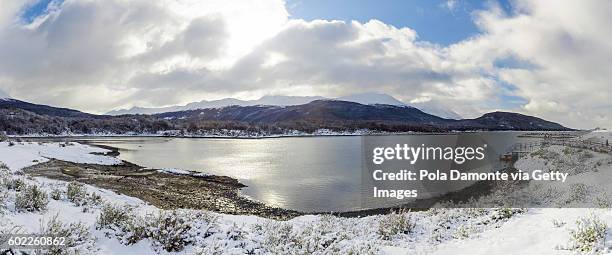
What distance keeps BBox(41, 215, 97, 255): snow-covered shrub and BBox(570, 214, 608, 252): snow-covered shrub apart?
40.7 feet

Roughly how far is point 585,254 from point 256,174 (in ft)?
128

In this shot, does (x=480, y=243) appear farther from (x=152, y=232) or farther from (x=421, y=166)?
(x=421, y=166)

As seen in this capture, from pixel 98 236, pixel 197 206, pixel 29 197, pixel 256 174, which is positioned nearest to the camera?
pixel 98 236

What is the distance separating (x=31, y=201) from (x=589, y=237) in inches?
623

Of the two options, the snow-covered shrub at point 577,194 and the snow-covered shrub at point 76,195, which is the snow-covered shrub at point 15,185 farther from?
the snow-covered shrub at point 577,194

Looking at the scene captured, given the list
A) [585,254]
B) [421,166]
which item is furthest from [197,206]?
[421,166]

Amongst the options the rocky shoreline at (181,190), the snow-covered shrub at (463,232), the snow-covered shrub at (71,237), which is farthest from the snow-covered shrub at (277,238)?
the rocky shoreline at (181,190)

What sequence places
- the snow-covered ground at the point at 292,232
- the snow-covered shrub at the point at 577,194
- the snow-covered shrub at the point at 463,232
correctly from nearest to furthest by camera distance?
the snow-covered ground at the point at 292,232
the snow-covered shrub at the point at 463,232
the snow-covered shrub at the point at 577,194

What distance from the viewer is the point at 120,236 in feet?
36.0

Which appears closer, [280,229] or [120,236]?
[120,236]

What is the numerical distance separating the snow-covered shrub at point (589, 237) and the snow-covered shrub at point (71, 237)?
40.7ft

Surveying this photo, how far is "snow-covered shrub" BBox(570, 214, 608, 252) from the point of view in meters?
9.48

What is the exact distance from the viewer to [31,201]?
1152 cm

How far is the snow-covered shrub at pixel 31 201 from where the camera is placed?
11.2 metres
